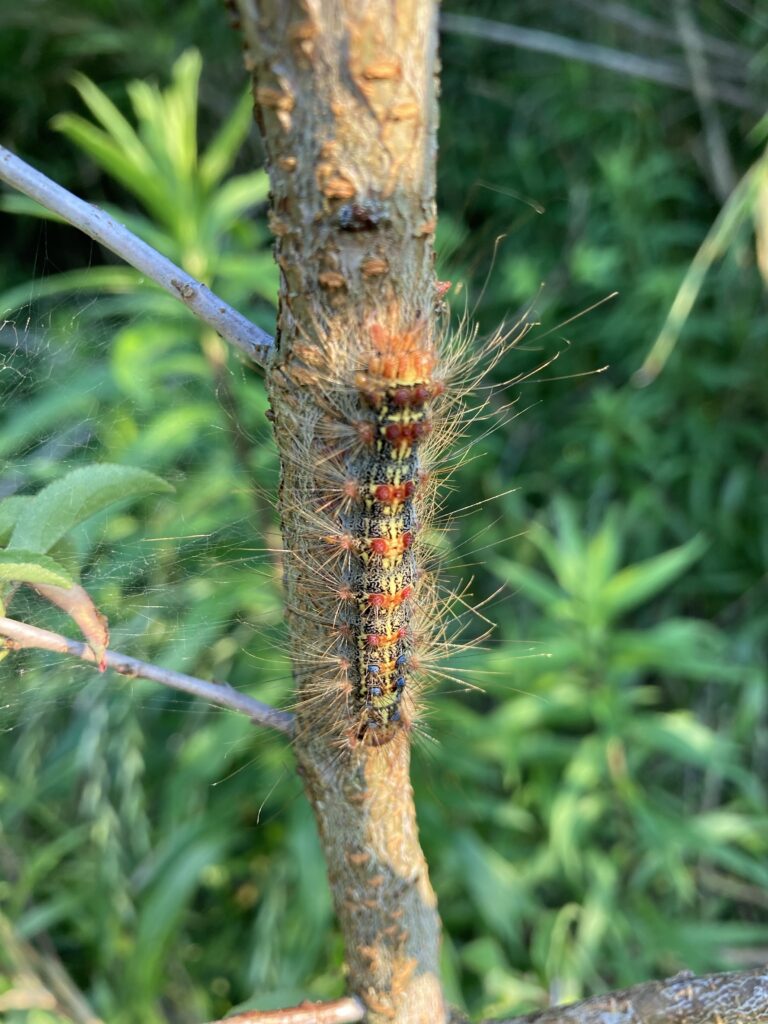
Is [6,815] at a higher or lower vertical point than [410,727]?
lower

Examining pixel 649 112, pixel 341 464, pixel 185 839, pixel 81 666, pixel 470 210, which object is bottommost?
pixel 185 839

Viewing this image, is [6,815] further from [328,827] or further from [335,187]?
[335,187]

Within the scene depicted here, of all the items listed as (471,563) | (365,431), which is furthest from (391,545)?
(471,563)

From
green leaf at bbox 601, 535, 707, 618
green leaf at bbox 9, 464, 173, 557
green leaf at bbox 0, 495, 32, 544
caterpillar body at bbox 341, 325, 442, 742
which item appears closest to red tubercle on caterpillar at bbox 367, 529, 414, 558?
caterpillar body at bbox 341, 325, 442, 742

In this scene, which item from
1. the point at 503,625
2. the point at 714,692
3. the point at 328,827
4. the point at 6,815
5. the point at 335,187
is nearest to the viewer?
the point at 335,187

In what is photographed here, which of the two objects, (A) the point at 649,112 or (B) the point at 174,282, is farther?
(A) the point at 649,112

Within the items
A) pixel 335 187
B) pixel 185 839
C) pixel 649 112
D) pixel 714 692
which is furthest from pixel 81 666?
pixel 649 112

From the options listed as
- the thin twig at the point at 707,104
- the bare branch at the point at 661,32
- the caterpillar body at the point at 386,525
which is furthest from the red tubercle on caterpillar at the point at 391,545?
the bare branch at the point at 661,32
